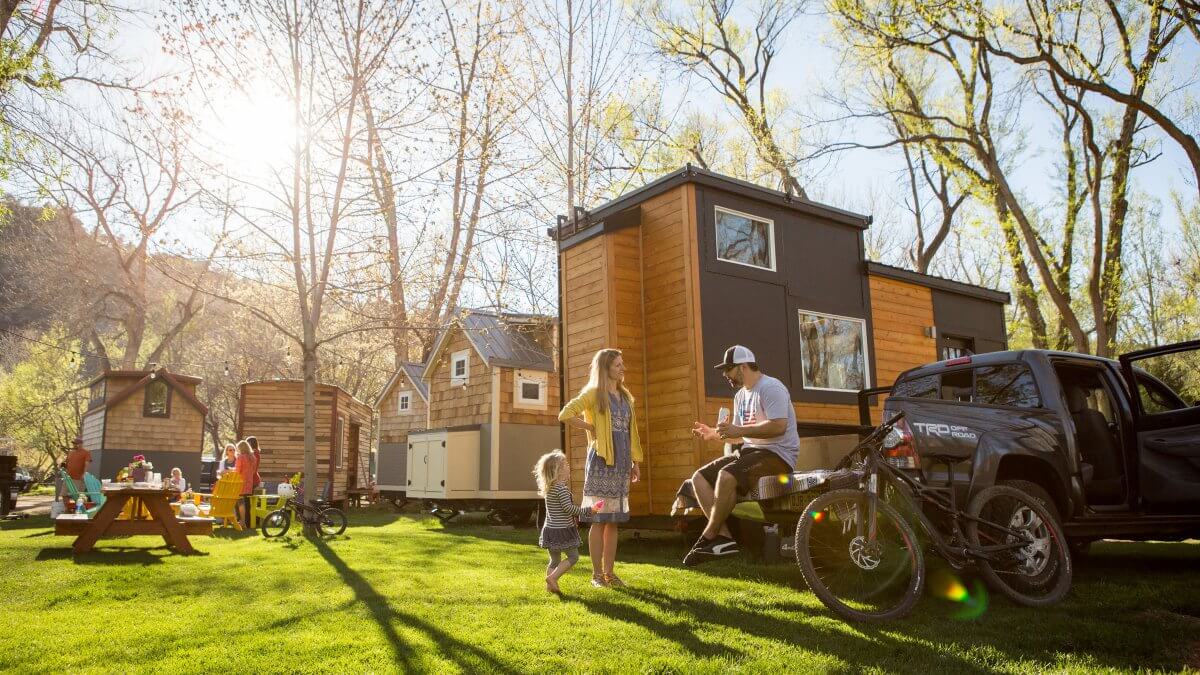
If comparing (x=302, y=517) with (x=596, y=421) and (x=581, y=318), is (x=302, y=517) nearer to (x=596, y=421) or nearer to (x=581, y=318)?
(x=581, y=318)

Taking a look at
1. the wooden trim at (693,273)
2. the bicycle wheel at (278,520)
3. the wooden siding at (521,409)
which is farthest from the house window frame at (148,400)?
the wooden trim at (693,273)

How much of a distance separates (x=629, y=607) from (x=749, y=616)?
829 mm

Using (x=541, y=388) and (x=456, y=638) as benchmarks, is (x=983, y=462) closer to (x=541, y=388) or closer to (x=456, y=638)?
(x=456, y=638)

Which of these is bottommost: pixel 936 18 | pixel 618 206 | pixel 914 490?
pixel 914 490

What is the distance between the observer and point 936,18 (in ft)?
49.6

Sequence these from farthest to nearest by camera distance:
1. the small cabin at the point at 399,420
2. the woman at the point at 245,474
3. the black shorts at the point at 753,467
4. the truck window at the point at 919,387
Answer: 1. the small cabin at the point at 399,420
2. the woman at the point at 245,474
3. the truck window at the point at 919,387
4. the black shorts at the point at 753,467

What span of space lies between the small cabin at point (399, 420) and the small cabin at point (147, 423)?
5.43m

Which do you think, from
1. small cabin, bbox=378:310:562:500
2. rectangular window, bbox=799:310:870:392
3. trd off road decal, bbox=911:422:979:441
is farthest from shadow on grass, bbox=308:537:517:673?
small cabin, bbox=378:310:562:500

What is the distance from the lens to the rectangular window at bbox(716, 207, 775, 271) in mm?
11102

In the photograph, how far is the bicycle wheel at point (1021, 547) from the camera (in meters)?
5.28

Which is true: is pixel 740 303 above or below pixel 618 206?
below

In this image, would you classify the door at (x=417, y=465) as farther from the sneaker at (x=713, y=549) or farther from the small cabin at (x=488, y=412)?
the sneaker at (x=713, y=549)

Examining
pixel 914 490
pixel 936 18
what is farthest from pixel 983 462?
pixel 936 18

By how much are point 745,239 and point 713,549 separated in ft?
22.4
